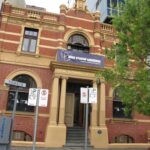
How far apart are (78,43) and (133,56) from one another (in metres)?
8.89

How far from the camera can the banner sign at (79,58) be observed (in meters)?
18.7

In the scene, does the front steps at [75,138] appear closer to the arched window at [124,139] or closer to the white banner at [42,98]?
the arched window at [124,139]

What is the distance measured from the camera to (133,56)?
1234cm

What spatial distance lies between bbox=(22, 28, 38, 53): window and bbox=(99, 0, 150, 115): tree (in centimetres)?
832

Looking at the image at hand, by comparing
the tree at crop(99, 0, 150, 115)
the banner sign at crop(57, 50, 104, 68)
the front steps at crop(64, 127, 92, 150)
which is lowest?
the front steps at crop(64, 127, 92, 150)

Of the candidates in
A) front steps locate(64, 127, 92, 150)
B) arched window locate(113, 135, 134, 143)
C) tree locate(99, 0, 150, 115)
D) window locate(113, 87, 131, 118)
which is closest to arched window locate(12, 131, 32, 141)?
front steps locate(64, 127, 92, 150)

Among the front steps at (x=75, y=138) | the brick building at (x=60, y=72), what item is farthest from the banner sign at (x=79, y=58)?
the front steps at (x=75, y=138)

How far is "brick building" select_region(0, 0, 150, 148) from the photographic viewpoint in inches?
699

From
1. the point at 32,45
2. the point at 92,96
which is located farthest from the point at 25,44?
the point at 92,96

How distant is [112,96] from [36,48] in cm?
697

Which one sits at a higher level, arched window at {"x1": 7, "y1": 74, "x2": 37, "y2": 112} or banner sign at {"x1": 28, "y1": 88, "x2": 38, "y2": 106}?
arched window at {"x1": 7, "y1": 74, "x2": 37, "y2": 112}

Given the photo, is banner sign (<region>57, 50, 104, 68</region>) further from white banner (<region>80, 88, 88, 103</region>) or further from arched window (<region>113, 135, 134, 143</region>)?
white banner (<region>80, 88, 88, 103</region>)

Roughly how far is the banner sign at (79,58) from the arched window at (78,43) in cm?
147

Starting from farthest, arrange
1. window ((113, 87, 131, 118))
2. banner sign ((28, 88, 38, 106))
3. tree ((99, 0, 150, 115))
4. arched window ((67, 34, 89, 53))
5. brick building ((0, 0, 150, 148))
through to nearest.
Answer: arched window ((67, 34, 89, 53)) → window ((113, 87, 131, 118)) → brick building ((0, 0, 150, 148)) → tree ((99, 0, 150, 115)) → banner sign ((28, 88, 38, 106))
